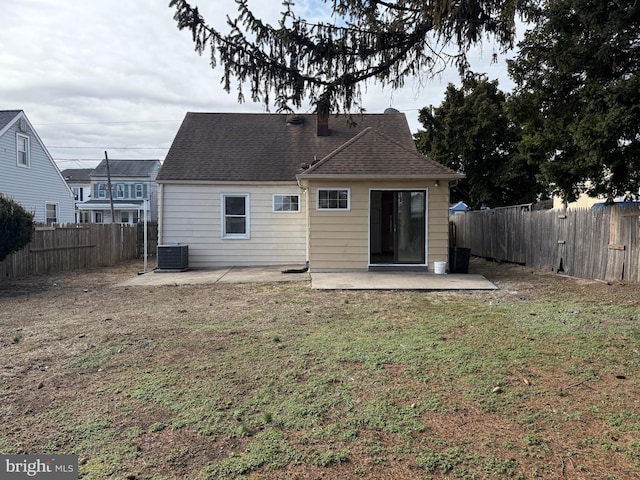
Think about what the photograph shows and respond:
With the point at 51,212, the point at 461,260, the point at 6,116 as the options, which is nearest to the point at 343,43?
the point at 461,260

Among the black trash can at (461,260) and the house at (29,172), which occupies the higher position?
the house at (29,172)

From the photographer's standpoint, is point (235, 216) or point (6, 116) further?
point (6, 116)

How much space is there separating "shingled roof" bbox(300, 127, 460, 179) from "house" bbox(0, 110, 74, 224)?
14.4 m

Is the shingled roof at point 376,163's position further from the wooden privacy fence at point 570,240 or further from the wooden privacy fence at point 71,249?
the wooden privacy fence at point 71,249

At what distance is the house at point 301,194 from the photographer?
1122 cm

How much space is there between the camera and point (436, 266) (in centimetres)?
1112

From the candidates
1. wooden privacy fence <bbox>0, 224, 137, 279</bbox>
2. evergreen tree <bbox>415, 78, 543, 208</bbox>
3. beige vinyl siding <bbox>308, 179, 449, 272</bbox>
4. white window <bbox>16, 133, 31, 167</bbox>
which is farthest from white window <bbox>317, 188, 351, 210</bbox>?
white window <bbox>16, 133, 31, 167</bbox>

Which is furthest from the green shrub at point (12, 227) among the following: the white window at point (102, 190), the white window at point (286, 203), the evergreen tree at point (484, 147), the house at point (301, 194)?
the white window at point (102, 190)

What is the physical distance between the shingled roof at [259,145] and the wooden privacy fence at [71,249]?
3.68 metres

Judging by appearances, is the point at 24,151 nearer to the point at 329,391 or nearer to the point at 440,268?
the point at 440,268

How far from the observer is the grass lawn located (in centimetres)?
277

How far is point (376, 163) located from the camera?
11164 millimetres

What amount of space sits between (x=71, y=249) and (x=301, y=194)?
7652mm

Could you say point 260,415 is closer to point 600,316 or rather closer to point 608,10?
point 600,316
